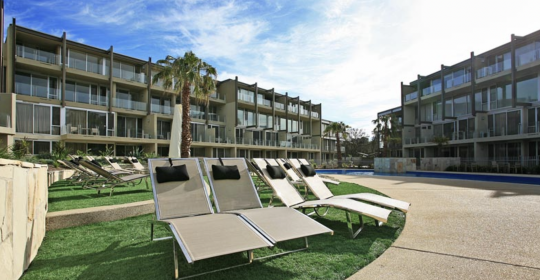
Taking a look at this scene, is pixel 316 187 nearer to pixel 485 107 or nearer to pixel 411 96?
pixel 485 107

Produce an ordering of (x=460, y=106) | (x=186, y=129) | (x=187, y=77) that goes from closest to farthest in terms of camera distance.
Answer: (x=186, y=129), (x=187, y=77), (x=460, y=106)

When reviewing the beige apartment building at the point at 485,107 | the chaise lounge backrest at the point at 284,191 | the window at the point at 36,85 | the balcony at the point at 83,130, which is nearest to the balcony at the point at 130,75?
the window at the point at 36,85

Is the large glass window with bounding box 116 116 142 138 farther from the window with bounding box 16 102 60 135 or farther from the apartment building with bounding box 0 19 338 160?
the window with bounding box 16 102 60 135

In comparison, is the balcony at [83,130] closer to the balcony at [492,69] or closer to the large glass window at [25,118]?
the large glass window at [25,118]

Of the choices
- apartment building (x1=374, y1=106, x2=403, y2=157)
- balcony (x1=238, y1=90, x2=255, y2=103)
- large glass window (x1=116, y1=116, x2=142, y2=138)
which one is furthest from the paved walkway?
apartment building (x1=374, y1=106, x2=403, y2=157)

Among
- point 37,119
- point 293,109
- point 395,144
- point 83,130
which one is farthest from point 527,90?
point 37,119

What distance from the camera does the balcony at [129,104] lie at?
2323cm

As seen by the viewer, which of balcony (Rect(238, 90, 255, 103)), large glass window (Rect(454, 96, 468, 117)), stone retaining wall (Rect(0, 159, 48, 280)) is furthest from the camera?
balcony (Rect(238, 90, 255, 103))

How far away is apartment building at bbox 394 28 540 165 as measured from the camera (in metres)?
21.1

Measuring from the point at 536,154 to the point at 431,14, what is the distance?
1934 cm

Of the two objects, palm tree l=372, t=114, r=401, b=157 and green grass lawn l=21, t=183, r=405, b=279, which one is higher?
palm tree l=372, t=114, r=401, b=157

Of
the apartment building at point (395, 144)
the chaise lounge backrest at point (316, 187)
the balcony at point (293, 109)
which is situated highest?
the balcony at point (293, 109)

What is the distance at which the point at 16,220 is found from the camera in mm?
2277

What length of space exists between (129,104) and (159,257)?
23.8 m
